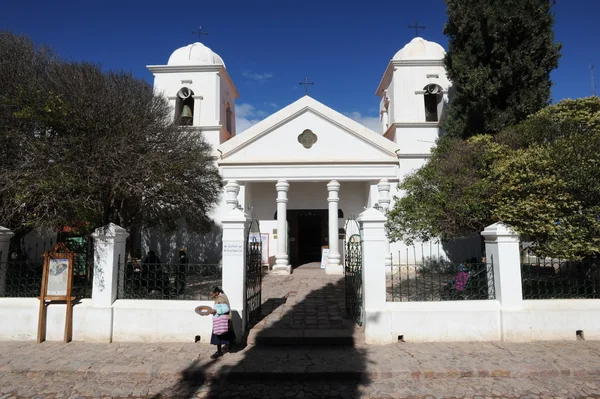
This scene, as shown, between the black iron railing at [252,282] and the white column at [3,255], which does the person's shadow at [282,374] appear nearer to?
the black iron railing at [252,282]

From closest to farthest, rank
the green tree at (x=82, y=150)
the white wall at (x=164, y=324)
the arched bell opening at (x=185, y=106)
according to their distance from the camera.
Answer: the white wall at (x=164, y=324) → the green tree at (x=82, y=150) → the arched bell opening at (x=185, y=106)

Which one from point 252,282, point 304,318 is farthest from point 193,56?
point 304,318

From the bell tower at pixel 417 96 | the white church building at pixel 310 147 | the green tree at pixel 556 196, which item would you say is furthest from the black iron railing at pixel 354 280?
the bell tower at pixel 417 96

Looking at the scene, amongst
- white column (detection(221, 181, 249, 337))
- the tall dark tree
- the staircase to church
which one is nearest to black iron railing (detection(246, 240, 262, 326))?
the staircase to church

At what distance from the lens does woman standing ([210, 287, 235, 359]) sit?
17.7 ft

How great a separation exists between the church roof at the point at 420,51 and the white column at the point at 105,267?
45.3ft

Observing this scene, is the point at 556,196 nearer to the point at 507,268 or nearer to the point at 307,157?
the point at 507,268

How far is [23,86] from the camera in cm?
803

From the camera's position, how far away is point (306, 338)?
595 cm

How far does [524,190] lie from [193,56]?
15088mm

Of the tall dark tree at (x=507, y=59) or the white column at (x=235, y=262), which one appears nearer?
the white column at (x=235, y=262)

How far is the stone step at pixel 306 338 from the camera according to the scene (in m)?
5.96

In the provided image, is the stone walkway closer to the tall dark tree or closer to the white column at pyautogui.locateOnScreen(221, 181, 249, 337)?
the white column at pyautogui.locateOnScreen(221, 181, 249, 337)

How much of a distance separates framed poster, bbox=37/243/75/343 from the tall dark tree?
12384 millimetres
